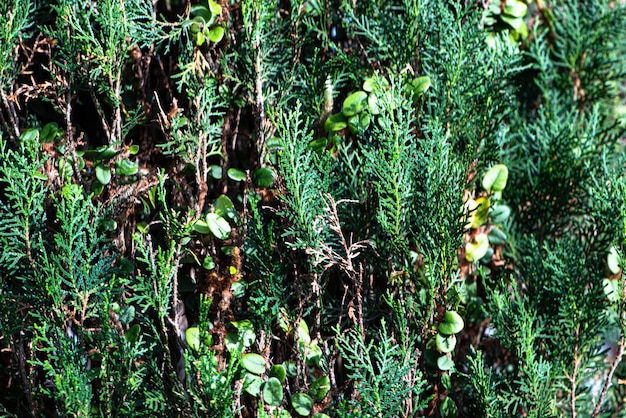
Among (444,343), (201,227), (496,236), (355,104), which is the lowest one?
(444,343)

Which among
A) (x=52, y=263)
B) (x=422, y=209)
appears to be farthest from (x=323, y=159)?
(x=52, y=263)

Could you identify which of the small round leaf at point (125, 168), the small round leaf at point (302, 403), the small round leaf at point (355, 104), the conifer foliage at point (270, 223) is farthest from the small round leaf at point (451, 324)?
the small round leaf at point (125, 168)

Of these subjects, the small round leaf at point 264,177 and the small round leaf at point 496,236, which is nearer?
the small round leaf at point 264,177

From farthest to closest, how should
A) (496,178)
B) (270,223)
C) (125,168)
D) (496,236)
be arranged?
(496,236)
(496,178)
(125,168)
(270,223)

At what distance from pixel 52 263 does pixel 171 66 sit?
2.39 ft

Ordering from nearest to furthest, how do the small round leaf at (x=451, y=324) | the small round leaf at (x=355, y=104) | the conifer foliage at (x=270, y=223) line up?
the conifer foliage at (x=270, y=223) → the small round leaf at (x=451, y=324) → the small round leaf at (x=355, y=104)

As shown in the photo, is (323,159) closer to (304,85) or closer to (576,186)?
(304,85)

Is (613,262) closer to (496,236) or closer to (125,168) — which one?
(496,236)

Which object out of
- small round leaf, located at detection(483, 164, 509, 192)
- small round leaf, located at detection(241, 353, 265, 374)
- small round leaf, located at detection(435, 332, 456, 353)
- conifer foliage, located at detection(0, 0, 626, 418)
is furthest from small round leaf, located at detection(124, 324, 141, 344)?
small round leaf, located at detection(483, 164, 509, 192)

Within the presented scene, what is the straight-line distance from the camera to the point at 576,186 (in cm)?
236

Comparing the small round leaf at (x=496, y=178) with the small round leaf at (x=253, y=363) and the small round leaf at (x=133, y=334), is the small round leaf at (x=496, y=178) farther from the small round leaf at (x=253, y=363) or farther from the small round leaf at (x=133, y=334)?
the small round leaf at (x=133, y=334)

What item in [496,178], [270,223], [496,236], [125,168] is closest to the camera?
[270,223]

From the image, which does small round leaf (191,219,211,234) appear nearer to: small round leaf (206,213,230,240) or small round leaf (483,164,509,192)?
small round leaf (206,213,230,240)

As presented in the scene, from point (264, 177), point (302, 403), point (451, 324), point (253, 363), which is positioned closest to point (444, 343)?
point (451, 324)
